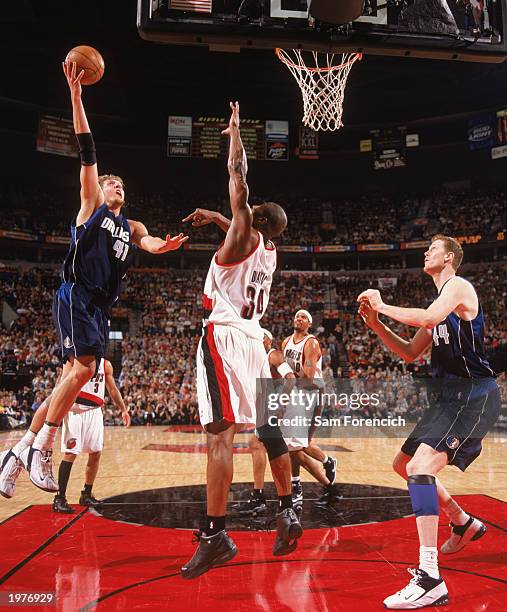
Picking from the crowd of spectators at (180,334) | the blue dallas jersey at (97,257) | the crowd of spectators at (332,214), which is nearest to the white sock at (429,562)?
the blue dallas jersey at (97,257)

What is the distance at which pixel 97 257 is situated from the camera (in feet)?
13.5

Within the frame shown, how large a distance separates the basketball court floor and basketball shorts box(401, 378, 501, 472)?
0.88 meters

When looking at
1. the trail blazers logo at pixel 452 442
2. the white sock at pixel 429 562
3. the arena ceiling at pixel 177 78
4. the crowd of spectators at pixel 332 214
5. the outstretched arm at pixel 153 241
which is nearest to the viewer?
the white sock at pixel 429 562

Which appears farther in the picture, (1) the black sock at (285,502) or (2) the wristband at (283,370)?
(2) the wristband at (283,370)

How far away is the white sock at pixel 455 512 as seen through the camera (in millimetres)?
4159

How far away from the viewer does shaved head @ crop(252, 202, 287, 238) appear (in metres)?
4.02

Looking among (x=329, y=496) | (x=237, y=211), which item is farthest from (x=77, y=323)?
(x=329, y=496)

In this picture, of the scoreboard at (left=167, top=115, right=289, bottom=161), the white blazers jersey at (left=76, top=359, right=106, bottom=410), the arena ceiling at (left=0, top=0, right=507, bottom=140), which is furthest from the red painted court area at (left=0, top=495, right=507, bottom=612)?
the scoreboard at (left=167, top=115, right=289, bottom=161)

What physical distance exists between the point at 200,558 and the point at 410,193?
25670 millimetres

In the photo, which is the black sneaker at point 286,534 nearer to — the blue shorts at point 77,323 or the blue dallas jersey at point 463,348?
the blue dallas jersey at point 463,348

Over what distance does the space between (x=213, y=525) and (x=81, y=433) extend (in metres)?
3.07

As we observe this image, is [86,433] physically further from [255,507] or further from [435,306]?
[435,306]

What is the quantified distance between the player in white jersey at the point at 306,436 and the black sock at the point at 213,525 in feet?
7.52

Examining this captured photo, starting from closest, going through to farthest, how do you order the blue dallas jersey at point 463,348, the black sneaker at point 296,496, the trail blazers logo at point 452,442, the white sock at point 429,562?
1. the white sock at point 429,562
2. the trail blazers logo at point 452,442
3. the blue dallas jersey at point 463,348
4. the black sneaker at point 296,496
